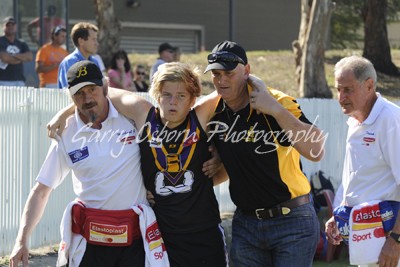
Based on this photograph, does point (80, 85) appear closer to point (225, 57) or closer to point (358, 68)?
point (225, 57)

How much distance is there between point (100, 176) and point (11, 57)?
29.1 ft

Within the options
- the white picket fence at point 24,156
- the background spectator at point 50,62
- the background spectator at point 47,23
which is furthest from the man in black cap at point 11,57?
the white picket fence at point 24,156

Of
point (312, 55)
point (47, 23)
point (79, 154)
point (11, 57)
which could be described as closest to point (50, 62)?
point (11, 57)

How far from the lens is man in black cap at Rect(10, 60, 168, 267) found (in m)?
5.59

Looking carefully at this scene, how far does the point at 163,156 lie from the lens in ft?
18.4

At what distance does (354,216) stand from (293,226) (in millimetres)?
526

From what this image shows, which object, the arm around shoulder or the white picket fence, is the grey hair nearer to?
the arm around shoulder

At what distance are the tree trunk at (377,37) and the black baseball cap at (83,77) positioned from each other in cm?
2143

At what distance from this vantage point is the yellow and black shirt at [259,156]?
5539mm

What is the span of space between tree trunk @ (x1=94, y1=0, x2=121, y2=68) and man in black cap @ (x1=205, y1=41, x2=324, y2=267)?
16.5 metres

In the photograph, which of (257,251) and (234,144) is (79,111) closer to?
(234,144)

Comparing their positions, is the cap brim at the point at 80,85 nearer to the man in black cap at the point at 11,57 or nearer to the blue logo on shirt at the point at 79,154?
the blue logo on shirt at the point at 79,154

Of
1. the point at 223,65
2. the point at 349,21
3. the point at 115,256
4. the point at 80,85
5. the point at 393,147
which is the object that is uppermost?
the point at 349,21

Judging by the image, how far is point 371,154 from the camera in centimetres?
580
